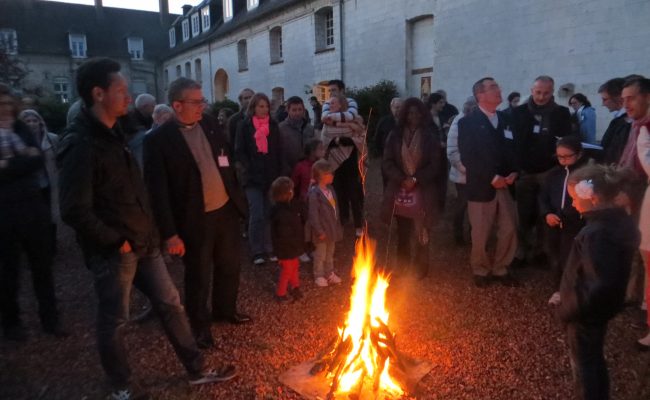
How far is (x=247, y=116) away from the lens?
18.8 feet

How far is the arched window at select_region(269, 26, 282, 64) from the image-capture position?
23253 mm

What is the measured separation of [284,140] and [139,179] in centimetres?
→ 347

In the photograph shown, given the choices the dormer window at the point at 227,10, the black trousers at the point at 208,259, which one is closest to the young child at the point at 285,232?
the black trousers at the point at 208,259

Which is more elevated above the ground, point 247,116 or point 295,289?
point 247,116

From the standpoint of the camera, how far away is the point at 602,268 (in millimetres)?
2514

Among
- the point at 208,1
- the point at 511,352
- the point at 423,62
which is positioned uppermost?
the point at 208,1

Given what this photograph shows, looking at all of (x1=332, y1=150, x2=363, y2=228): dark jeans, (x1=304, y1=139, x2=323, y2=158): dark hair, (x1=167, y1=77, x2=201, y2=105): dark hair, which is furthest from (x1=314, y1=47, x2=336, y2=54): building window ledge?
(x1=167, y1=77, x2=201, y2=105): dark hair

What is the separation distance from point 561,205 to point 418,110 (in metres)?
1.66

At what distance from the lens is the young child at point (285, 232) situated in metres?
4.77

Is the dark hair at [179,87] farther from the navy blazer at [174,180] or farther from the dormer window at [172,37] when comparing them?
the dormer window at [172,37]

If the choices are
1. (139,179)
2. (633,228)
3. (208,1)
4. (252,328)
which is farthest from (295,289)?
(208,1)

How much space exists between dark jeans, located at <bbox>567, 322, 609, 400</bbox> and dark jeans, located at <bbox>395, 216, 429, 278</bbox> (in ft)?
8.68

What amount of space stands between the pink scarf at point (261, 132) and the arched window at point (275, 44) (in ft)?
60.6

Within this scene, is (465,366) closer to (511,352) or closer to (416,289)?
(511,352)
